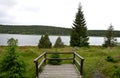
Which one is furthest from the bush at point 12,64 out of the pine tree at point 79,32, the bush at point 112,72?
the pine tree at point 79,32

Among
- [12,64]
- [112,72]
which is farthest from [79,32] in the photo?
[12,64]

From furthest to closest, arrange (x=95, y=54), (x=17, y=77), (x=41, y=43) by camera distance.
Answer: (x=41, y=43)
(x=95, y=54)
(x=17, y=77)

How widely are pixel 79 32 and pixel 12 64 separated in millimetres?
38125

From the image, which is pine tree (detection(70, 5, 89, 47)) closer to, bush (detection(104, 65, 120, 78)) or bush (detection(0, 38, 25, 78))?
bush (detection(104, 65, 120, 78))

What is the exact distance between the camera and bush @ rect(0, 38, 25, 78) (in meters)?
12.7

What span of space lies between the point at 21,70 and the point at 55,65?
16.5 ft

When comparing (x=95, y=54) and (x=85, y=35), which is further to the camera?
(x=85, y=35)

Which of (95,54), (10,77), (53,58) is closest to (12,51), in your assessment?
(10,77)

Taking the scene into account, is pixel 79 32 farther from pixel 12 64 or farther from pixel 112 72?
pixel 12 64

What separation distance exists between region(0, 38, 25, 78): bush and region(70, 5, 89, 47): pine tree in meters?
35.5

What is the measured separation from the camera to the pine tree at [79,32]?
48500 millimetres

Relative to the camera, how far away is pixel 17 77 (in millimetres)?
12648

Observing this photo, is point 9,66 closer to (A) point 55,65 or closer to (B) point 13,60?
(B) point 13,60

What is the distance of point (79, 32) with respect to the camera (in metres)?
50.2
